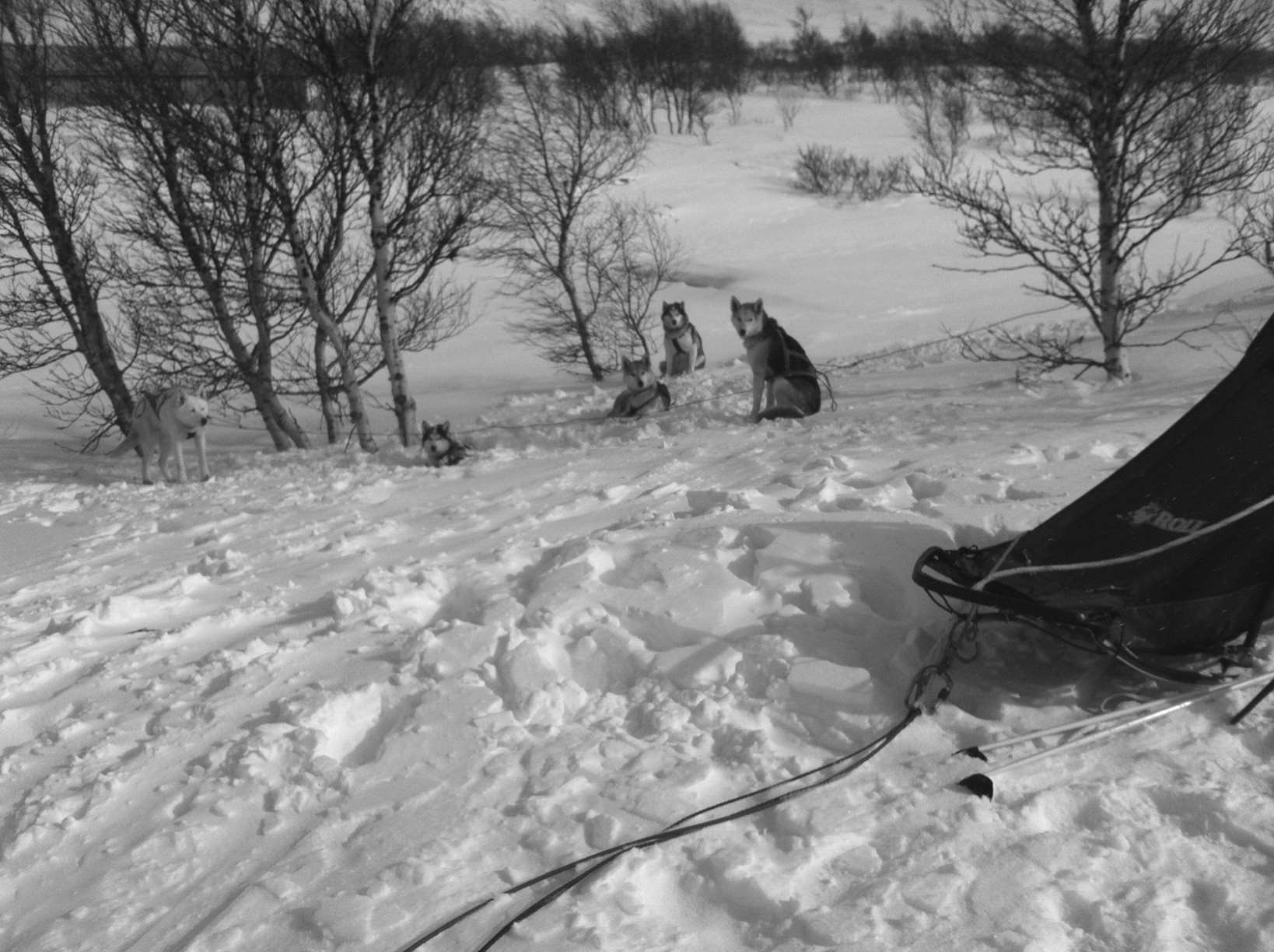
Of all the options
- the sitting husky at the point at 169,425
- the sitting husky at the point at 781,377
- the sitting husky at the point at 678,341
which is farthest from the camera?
the sitting husky at the point at 678,341

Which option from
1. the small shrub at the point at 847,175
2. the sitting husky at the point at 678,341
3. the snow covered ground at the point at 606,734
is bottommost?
the sitting husky at the point at 678,341

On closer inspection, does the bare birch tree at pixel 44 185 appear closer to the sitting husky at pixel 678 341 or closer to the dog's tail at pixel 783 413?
the sitting husky at pixel 678 341

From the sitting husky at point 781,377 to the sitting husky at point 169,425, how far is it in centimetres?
594

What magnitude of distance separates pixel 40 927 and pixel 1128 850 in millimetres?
3029

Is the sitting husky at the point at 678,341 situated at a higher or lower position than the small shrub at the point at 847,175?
lower

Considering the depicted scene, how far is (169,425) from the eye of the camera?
34.7 feet

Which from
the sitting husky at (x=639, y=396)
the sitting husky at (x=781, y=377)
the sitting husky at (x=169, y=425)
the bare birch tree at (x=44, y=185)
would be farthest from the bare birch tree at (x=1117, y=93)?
the bare birch tree at (x=44, y=185)

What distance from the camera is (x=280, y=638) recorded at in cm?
433

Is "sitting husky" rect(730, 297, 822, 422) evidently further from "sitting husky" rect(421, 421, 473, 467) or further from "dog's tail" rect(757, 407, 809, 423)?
"sitting husky" rect(421, 421, 473, 467)

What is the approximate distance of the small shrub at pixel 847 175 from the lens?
30.8 metres

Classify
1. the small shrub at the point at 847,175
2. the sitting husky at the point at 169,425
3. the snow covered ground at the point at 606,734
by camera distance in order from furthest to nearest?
1. the small shrub at the point at 847,175
2. the sitting husky at the point at 169,425
3. the snow covered ground at the point at 606,734

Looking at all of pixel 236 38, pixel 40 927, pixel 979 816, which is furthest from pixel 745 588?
pixel 236 38

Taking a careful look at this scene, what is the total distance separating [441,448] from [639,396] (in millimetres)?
2730

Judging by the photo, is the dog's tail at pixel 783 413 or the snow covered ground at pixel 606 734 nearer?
the snow covered ground at pixel 606 734
